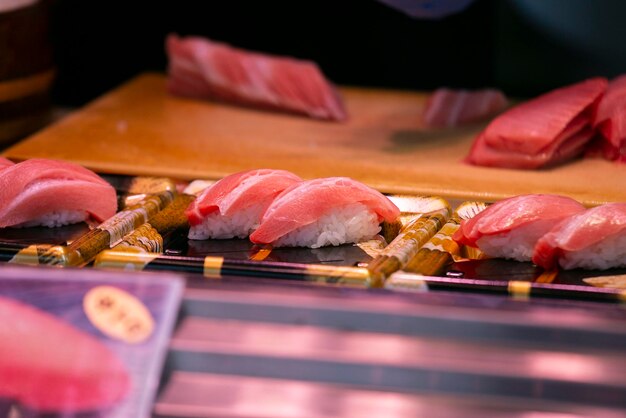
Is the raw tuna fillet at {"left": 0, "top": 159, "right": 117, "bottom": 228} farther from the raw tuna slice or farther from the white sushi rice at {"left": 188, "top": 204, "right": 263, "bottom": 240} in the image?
the raw tuna slice

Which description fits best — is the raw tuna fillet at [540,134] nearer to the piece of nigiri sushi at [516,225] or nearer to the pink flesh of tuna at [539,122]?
the pink flesh of tuna at [539,122]

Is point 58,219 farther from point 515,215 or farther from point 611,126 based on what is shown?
point 611,126

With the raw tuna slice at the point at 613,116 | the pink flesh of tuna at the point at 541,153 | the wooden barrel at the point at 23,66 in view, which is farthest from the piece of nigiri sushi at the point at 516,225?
the wooden barrel at the point at 23,66

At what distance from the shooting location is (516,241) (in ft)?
6.41

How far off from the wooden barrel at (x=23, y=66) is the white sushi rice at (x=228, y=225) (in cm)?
131

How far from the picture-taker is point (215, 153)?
9.43 feet

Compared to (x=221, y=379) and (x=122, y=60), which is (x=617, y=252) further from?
(x=122, y=60)

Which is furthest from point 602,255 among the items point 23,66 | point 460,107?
point 23,66

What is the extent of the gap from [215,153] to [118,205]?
597 millimetres

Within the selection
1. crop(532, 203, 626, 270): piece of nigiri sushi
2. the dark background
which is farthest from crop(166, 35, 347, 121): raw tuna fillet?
crop(532, 203, 626, 270): piece of nigiri sushi

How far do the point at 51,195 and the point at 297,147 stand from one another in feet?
3.25

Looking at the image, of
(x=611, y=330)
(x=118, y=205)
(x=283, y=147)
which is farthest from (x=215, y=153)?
(x=611, y=330)

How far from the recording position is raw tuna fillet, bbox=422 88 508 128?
10.7 ft

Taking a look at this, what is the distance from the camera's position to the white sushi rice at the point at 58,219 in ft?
7.20
